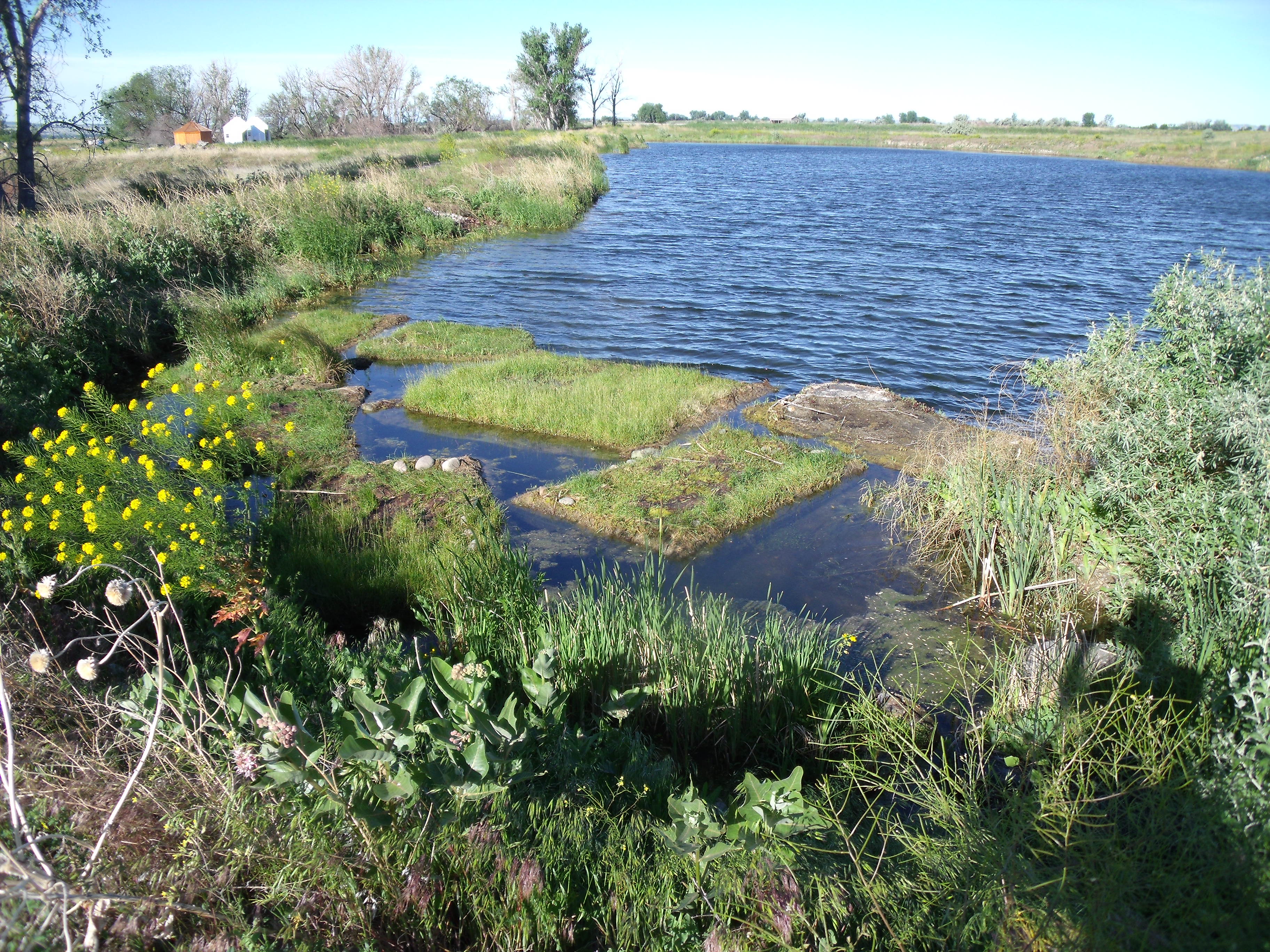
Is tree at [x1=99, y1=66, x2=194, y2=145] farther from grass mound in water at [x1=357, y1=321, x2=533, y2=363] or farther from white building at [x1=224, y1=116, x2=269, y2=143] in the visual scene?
grass mound in water at [x1=357, y1=321, x2=533, y2=363]

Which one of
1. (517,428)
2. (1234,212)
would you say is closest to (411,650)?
(517,428)

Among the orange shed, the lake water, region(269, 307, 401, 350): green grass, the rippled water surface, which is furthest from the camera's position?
the orange shed

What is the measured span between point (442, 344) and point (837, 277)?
434 inches

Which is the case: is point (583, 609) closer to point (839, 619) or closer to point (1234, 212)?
point (839, 619)

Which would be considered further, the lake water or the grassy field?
the grassy field

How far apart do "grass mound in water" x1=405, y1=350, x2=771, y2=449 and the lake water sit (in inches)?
13.3

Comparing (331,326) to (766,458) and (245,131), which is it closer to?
(766,458)

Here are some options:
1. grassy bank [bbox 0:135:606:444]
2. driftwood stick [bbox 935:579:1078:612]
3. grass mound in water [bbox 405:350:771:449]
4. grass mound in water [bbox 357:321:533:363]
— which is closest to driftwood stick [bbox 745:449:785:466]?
grass mound in water [bbox 405:350:771:449]

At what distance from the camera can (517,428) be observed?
9.87 metres

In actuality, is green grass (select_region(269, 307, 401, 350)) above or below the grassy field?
below

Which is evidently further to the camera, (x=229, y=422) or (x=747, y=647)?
(x=229, y=422)

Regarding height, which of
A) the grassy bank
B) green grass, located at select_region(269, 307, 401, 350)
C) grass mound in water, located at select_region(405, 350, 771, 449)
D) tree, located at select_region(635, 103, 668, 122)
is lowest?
grass mound in water, located at select_region(405, 350, 771, 449)

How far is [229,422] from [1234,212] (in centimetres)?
4217

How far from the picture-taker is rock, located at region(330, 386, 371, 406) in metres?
10.6
